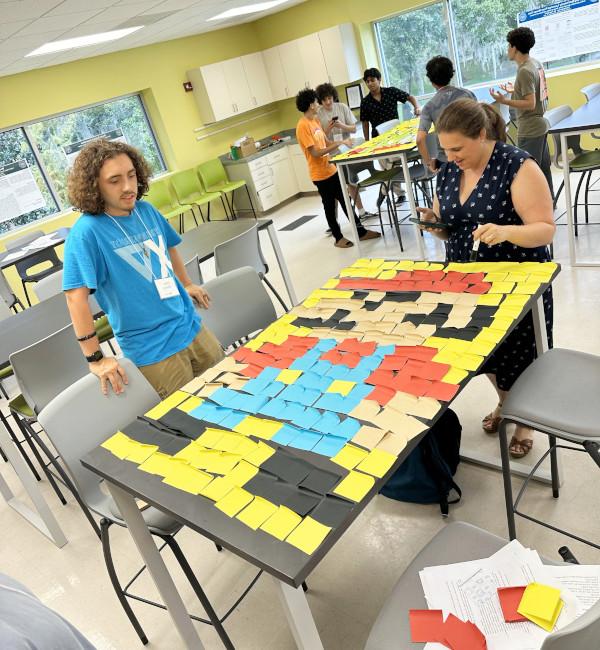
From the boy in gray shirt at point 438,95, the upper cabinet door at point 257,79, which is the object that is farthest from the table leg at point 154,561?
the upper cabinet door at point 257,79

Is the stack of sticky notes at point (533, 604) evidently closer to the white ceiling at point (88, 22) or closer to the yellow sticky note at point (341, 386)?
the yellow sticky note at point (341, 386)

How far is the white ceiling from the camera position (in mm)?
3369

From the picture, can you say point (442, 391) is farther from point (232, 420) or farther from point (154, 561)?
point (154, 561)

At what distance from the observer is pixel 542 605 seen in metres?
1.03

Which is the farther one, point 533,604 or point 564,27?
point 564,27

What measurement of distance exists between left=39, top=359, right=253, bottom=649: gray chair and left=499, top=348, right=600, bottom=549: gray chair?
0.99m

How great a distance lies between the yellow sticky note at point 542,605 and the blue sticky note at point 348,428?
0.47 meters

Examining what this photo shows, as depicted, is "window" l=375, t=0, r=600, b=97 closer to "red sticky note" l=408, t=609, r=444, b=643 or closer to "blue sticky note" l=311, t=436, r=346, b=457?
"blue sticky note" l=311, t=436, r=346, b=457

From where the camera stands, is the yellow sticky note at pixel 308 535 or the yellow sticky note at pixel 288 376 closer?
the yellow sticky note at pixel 308 535

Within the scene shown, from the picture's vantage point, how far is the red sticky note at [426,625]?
106 centimetres

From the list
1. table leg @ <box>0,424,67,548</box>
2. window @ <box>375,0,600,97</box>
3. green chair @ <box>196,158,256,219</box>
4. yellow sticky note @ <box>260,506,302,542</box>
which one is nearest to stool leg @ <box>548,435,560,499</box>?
yellow sticky note @ <box>260,506,302,542</box>

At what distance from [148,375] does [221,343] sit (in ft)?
1.56

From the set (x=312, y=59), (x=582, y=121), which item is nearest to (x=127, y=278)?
(x=582, y=121)

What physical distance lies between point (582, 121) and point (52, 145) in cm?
567
